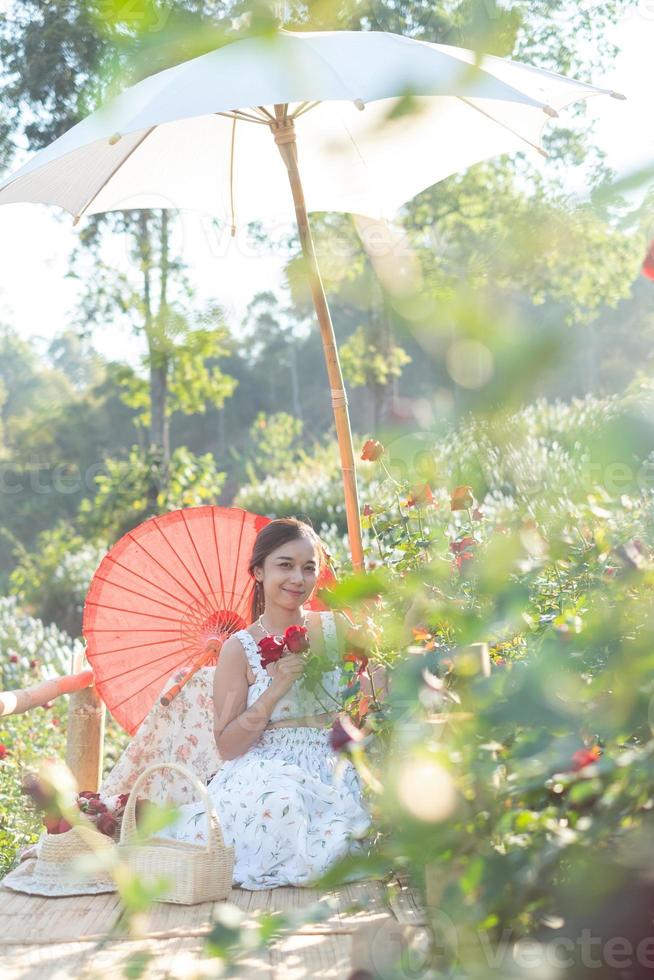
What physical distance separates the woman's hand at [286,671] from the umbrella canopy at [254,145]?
125 cm

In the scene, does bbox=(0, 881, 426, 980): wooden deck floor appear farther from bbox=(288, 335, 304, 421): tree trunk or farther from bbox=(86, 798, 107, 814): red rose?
bbox=(288, 335, 304, 421): tree trunk

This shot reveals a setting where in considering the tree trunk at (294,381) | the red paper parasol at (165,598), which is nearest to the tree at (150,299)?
the red paper parasol at (165,598)

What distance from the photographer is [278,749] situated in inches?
119

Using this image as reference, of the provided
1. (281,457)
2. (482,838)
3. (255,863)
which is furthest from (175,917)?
(281,457)

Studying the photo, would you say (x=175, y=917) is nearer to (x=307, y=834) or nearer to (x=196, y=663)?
(x=307, y=834)

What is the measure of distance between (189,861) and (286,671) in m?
0.59

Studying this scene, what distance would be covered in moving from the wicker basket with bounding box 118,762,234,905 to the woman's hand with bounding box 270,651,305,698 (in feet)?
1.45

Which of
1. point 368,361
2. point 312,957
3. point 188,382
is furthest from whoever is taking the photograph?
point 368,361

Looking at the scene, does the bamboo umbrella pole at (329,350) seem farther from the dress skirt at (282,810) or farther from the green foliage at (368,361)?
the green foliage at (368,361)

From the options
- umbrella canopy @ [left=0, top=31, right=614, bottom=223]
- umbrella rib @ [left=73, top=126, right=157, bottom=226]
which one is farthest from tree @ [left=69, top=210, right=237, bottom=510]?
umbrella rib @ [left=73, top=126, right=157, bottom=226]

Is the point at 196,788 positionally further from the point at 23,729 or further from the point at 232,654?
the point at 23,729

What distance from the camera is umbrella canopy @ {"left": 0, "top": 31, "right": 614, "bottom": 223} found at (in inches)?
95.0

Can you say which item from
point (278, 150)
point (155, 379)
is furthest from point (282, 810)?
point (155, 379)

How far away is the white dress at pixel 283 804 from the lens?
8.56ft
